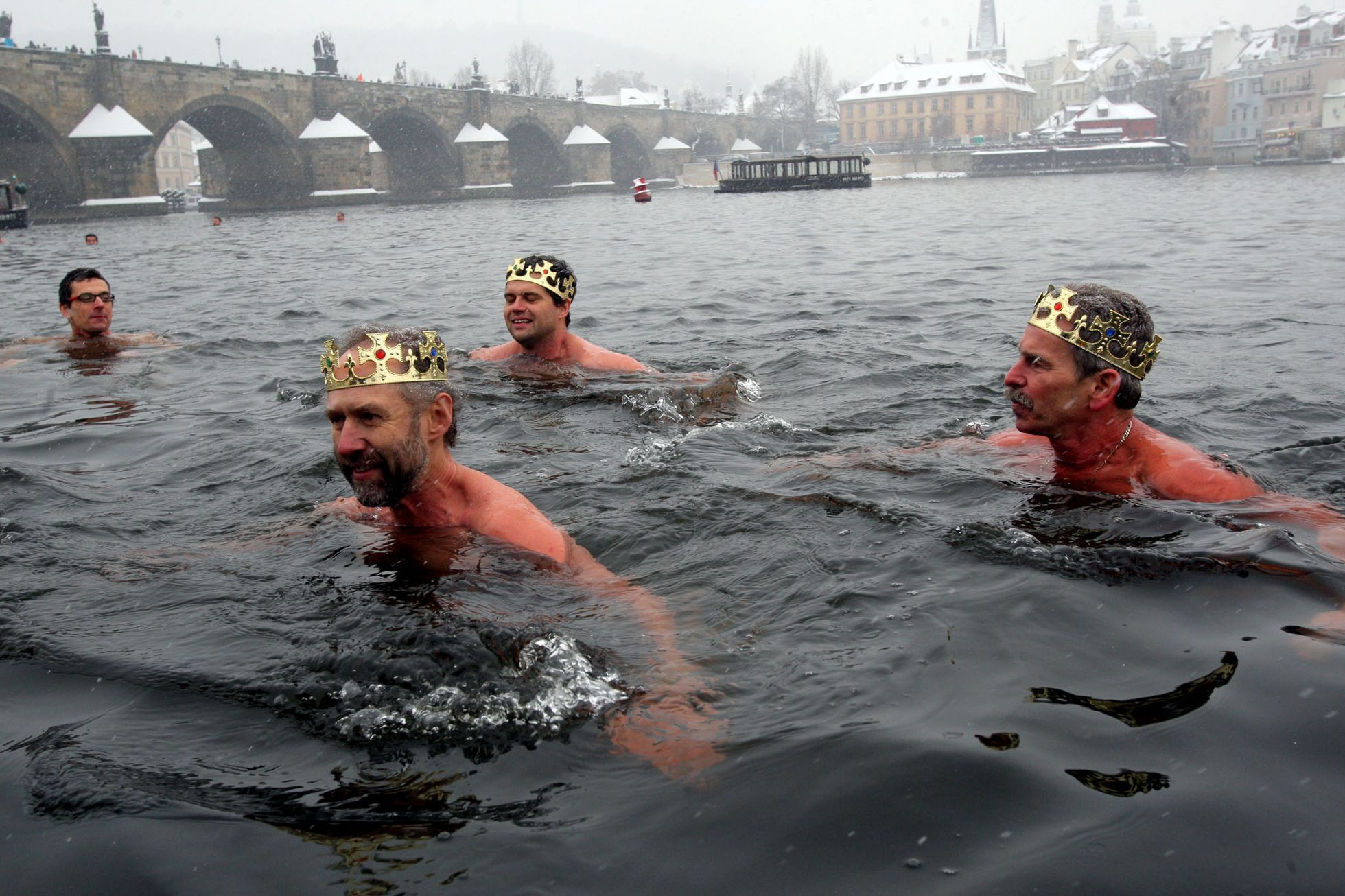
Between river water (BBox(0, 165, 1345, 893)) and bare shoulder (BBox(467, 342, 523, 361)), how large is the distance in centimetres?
34

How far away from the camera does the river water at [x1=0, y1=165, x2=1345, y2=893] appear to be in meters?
2.38

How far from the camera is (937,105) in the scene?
358 feet

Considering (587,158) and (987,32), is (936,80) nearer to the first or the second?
(587,158)

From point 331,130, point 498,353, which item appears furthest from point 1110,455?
point 331,130

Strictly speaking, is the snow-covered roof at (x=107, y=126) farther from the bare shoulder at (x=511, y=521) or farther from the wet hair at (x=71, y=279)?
the bare shoulder at (x=511, y=521)

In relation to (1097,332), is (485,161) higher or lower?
higher

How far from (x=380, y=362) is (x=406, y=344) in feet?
0.45

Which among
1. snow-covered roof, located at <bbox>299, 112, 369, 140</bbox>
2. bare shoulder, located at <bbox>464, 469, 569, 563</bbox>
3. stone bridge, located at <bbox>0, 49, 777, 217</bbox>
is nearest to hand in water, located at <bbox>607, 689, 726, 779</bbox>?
bare shoulder, located at <bbox>464, 469, 569, 563</bbox>

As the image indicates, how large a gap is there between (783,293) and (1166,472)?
9471mm

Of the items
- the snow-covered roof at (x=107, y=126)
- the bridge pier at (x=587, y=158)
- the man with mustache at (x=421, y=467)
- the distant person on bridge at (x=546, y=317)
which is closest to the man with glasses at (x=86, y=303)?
the distant person on bridge at (x=546, y=317)

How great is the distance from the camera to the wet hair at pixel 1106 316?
450cm

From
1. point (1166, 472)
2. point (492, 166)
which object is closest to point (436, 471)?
point (1166, 472)

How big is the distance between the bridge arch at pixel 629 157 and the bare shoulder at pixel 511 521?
93.5m

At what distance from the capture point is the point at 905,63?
11800 centimetres
